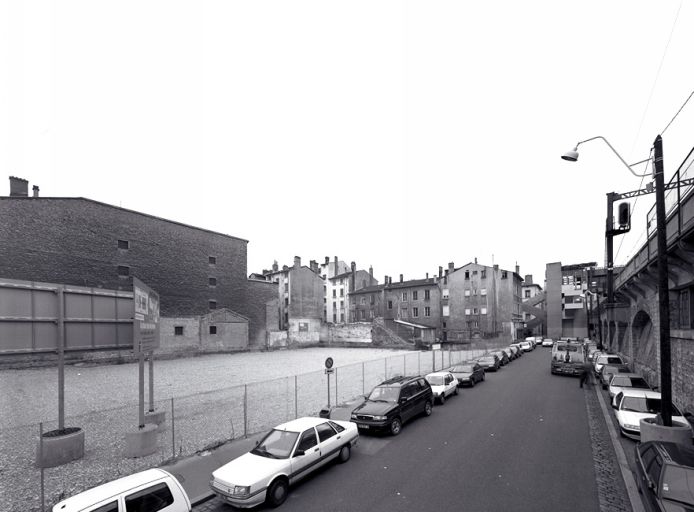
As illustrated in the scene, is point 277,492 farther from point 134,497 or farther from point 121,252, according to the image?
point 121,252

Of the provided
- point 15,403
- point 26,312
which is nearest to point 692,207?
point 26,312

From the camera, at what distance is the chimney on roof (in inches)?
1422

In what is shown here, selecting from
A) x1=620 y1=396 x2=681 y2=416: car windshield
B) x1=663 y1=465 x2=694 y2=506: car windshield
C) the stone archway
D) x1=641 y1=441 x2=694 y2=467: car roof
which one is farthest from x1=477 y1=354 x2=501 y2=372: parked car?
x1=663 y1=465 x2=694 y2=506: car windshield

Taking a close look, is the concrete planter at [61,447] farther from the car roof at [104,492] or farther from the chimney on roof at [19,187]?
the chimney on roof at [19,187]

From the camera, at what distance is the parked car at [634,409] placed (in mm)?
11945

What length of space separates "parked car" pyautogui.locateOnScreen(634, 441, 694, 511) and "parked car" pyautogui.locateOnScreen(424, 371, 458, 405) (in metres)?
9.79

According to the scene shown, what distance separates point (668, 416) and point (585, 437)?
2987mm

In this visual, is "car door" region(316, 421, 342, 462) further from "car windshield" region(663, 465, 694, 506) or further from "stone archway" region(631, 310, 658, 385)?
"stone archway" region(631, 310, 658, 385)

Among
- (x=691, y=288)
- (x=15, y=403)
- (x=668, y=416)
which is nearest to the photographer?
(x=668, y=416)

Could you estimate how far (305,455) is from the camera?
906cm

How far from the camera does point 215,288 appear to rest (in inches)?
1908

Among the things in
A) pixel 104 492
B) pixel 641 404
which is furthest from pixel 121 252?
pixel 641 404

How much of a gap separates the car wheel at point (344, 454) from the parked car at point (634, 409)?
8876 mm

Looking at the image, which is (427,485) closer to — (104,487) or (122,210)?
(104,487)
